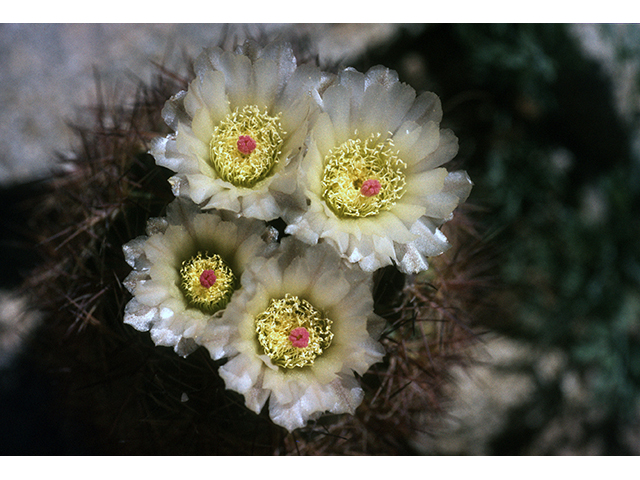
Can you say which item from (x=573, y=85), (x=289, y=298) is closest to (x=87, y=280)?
(x=289, y=298)

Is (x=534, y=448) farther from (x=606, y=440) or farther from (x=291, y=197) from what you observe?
(x=291, y=197)

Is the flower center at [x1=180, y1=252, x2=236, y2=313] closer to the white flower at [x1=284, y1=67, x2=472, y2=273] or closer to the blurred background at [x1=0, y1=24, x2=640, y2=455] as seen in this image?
the white flower at [x1=284, y1=67, x2=472, y2=273]

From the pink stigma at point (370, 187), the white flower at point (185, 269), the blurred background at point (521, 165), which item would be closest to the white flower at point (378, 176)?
the pink stigma at point (370, 187)

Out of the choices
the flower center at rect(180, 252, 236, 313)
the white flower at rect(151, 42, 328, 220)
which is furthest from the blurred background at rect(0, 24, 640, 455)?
the flower center at rect(180, 252, 236, 313)

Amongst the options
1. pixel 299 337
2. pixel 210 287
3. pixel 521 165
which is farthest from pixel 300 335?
pixel 521 165

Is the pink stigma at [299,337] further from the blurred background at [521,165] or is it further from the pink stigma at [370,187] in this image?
the blurred background at [521,165]

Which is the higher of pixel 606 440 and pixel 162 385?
pixel 162 385
